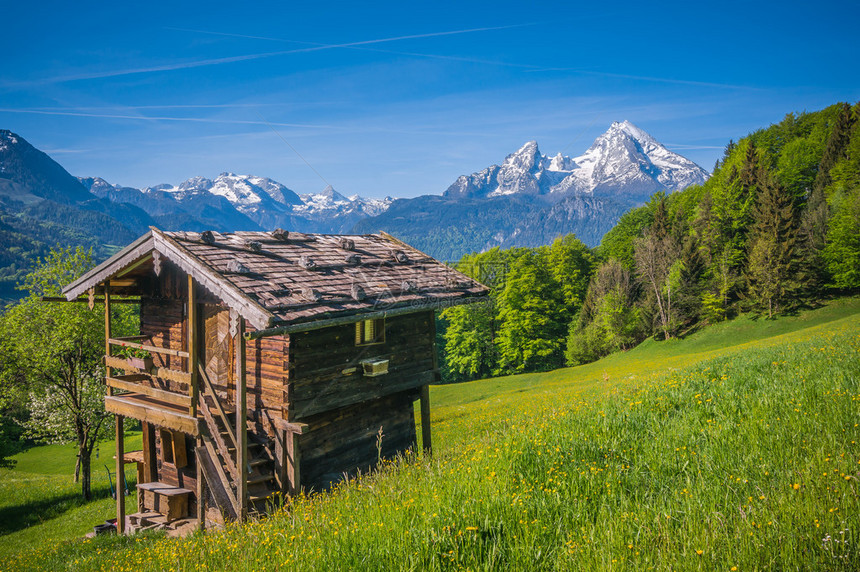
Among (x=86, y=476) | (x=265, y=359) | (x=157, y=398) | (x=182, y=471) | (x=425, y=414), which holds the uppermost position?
(x=265, y=359)

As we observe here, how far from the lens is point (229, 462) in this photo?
425 inches

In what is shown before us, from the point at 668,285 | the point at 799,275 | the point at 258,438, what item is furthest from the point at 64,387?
the point at 799,275

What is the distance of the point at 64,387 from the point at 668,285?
176 feet

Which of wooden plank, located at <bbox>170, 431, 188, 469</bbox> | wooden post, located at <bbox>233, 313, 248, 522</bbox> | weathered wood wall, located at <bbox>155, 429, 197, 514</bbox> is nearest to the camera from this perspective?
wooden post, located at <bbox>233, 313, 248, 522</bbox>

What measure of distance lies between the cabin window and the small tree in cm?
1629

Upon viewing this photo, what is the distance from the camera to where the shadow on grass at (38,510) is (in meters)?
18.7

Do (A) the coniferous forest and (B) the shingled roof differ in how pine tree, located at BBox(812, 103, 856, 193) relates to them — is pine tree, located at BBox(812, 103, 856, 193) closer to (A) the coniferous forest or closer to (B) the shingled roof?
(A) the coniferous forest

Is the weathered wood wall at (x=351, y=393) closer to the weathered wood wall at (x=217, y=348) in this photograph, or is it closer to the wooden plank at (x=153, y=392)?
the weathered wood wall at (x=217, y=348)

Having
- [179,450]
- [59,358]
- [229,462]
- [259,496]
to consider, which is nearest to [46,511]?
[59,358]

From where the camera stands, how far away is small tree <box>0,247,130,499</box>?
69.1 ft

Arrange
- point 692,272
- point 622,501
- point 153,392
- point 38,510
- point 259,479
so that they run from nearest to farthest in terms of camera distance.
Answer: point 622,501, point 259,479, point 153,392, point 38,510, point 692,272

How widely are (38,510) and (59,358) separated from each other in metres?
6.40

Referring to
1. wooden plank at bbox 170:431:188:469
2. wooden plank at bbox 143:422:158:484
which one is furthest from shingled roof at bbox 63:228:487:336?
wooden plank at bbox 143:422:158:484

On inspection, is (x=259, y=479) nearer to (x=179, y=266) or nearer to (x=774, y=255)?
(x=179, y=266)
